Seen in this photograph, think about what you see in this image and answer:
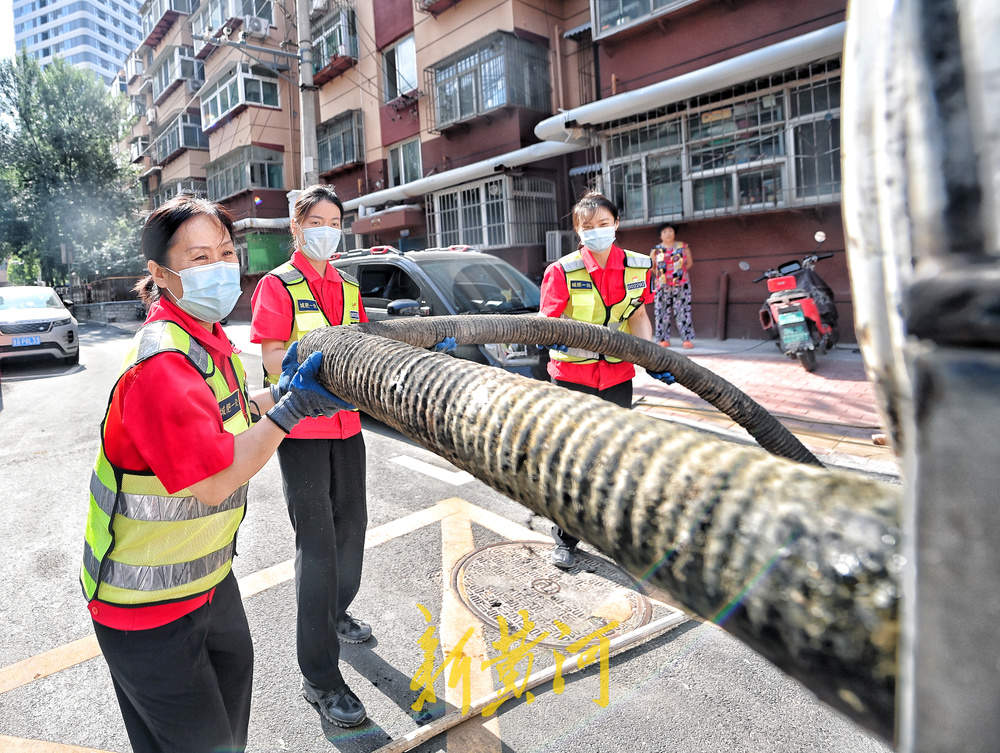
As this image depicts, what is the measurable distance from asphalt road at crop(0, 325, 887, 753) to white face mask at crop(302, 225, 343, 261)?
1763 millimetres

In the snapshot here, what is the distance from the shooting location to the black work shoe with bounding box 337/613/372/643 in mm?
3070

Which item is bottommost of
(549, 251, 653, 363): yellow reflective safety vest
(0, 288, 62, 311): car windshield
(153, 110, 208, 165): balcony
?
(549, 251, 653, 363): yellow reflective safety vest

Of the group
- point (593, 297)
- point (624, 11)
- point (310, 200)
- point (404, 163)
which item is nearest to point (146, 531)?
point (310, 200)

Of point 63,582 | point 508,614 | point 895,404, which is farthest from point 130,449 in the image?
point 63,582

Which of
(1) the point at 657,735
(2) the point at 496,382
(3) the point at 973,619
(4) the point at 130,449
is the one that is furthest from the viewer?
(1) the point at 657,735

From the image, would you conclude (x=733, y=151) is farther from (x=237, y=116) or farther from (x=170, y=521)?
(x=237, y=116)

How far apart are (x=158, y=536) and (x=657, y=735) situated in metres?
1.83

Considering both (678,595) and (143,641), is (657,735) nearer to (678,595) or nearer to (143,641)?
(143,641)

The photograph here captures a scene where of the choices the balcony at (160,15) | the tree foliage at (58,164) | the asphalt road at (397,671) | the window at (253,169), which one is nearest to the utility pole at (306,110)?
the asphalt road at (397,671)

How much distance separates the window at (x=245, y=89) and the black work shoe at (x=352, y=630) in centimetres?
2698

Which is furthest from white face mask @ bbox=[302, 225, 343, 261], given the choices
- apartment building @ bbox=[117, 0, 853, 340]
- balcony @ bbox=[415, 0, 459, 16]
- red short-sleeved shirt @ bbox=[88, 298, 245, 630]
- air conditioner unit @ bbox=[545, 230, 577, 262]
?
balcony @ bbox=[415, 0, 459, 16]

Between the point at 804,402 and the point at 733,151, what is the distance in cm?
587

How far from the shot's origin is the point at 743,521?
493 millimetres

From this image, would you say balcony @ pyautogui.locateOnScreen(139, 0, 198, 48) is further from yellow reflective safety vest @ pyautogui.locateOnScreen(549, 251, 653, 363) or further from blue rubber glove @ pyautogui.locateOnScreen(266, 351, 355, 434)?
blue rubber glove @ pyautogui.locateOnScreen(266, 351, 355, 434)
